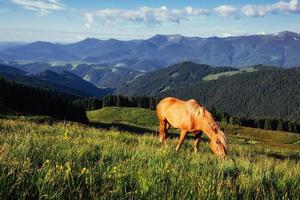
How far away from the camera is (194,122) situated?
658 inches

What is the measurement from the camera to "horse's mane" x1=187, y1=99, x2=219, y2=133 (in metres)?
15.9

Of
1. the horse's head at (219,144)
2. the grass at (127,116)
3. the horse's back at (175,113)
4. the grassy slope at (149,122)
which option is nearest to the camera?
the horse's head at (219,144)

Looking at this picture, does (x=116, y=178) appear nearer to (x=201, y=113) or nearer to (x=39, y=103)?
(x=201, y=113)

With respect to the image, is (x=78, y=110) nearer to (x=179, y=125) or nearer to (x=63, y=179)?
(x=179, y=125)

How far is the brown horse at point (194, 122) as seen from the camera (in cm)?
1487

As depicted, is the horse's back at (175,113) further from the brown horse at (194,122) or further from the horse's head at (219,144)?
the horse's head at (219,144)

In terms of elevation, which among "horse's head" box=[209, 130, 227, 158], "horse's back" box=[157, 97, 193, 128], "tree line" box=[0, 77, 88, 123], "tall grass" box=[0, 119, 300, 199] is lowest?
"tree line" box=[0, 77, 88, 123]

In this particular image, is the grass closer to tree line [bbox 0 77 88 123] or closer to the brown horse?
tree line [bbox 0 77 88 123]

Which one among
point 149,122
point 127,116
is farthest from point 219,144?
point 127,116

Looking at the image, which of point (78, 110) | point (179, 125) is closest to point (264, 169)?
point (179, 125)

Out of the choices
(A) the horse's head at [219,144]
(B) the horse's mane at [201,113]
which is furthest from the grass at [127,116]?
(A) the horse's head at [219,144]

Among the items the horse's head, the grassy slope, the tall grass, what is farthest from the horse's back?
the grassy slope

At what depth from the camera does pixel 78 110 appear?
128 m

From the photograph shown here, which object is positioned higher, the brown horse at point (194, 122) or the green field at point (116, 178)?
the green field at point (116, 178)
